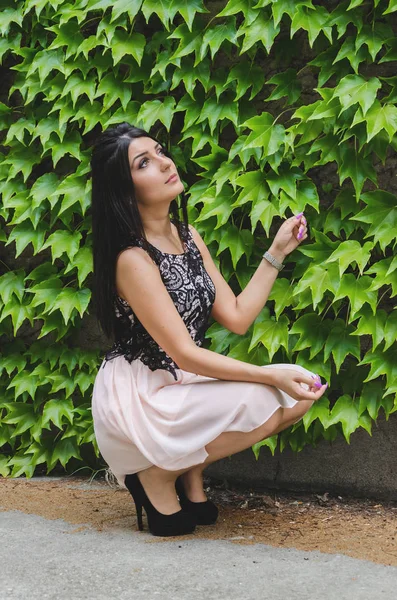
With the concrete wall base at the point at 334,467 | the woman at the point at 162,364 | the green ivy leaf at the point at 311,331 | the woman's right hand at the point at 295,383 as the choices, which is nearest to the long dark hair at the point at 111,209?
the woman at the point at 162,364

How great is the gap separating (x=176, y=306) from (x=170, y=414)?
1.17 ft

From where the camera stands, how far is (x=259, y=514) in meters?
2.93

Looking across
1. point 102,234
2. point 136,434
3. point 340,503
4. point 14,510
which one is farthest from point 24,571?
point 340,503

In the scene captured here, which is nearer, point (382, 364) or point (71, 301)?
point (382, 364)

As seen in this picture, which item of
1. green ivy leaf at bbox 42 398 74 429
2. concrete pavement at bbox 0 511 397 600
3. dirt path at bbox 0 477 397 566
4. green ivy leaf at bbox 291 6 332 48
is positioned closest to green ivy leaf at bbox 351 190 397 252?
green ivy leaf at bbox 291 6 332 48

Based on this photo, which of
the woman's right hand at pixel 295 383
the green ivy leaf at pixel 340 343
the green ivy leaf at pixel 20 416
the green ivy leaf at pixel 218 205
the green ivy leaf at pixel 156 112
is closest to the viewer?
the woman's right hand at pixel 295 383

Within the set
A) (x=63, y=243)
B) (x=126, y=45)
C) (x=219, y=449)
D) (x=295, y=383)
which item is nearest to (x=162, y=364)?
(x=219, y=449)

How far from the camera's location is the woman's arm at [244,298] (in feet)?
9.23

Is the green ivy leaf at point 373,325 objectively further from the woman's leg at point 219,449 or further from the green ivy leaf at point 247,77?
the green ivy leaf at point 247,77

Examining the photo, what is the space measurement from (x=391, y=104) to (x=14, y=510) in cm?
196

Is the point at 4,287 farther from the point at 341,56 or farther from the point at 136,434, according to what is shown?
the point at 341,56

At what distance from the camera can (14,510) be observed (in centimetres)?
303

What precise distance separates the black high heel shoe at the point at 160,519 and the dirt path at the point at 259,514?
1.4 inches

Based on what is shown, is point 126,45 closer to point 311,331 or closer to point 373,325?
point 311,331
